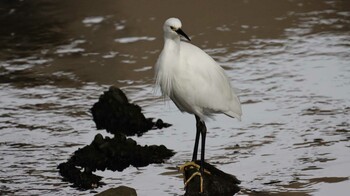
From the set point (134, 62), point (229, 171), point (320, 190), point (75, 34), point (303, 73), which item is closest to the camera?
point (320, 190)

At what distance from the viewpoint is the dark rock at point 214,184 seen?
7.41 m

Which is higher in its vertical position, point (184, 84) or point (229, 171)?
point (184, 84)

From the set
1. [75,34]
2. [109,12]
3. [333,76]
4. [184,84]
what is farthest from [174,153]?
[109,12]

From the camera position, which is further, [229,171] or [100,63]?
[100,63]

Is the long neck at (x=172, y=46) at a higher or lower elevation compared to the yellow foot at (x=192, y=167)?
higher

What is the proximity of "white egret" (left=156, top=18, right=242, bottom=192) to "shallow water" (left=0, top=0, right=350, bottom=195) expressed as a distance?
62 cm

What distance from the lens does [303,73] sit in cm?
1060

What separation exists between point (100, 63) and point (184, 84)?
4.21 meters

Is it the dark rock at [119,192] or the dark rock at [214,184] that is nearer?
the dark rock at [119,192]

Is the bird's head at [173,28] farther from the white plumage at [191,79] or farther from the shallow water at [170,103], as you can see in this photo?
the shallow water at [170,103]

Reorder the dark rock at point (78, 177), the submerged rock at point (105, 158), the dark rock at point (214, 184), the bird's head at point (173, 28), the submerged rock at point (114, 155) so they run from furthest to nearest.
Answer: the submerged rock at point (114, 155)
the submerged rock at point (105, 158)
the dark rock at point (78, 177)
the dark rock at point (214, 184)
the bird's head at point (173, 28)

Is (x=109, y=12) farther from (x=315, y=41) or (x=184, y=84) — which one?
(x=184, y=84)

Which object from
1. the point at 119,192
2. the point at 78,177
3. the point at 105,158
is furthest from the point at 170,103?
the point at 119,192

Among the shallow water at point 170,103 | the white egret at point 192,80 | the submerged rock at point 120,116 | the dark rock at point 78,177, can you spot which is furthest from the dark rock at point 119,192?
the submerged rock at point 120,116
